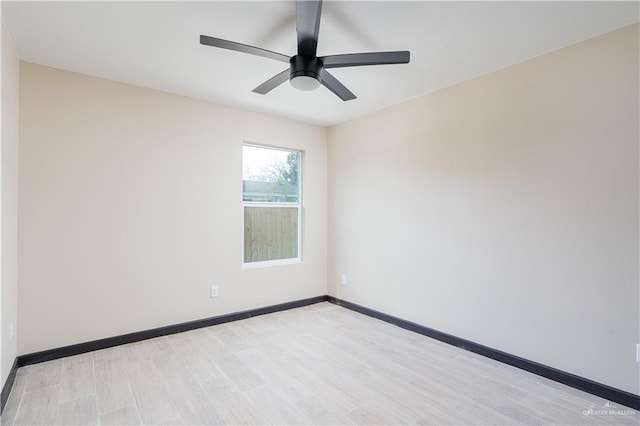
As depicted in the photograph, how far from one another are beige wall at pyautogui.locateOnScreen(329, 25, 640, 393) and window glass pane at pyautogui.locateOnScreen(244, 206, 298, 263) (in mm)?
1174

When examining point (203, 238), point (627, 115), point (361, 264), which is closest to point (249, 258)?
point (203, 238)

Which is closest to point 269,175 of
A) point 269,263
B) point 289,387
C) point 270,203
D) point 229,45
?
point 270,203

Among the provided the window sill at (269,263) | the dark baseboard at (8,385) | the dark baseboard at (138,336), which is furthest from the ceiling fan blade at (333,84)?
the dark baseboard at (8,385)

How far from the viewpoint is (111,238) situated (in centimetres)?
298

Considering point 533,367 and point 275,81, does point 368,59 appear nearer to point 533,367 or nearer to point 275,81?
point 275,81

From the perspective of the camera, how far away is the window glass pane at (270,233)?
3.97m

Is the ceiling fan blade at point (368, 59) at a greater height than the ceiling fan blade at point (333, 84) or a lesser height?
greater

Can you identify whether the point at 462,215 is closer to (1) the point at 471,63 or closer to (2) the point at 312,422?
(1) the point at 471,63

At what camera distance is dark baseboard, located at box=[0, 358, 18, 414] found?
202 centimetres

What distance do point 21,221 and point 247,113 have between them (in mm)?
2336

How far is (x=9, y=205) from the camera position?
229 centimetres

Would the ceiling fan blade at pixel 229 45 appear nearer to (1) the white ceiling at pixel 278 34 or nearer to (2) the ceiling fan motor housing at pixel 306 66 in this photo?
(2) the ceiling fan motor housing at pixel 306 66

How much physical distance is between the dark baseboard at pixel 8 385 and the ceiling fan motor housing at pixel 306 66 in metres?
2.74

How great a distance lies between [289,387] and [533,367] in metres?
1.88
